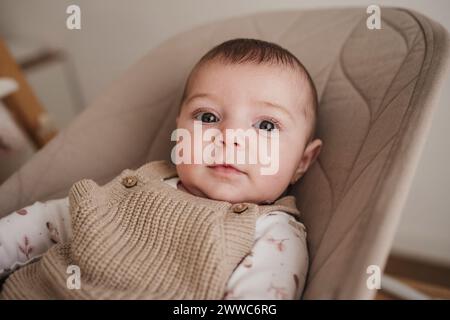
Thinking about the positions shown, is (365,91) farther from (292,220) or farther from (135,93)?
(135,93)

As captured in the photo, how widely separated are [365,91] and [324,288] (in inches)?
16.1

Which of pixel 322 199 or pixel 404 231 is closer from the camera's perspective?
pixel 322 199

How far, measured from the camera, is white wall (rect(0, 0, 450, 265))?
3.91 feet

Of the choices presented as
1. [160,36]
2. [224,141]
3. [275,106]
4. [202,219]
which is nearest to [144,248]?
[202,219]

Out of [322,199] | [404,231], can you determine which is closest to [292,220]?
[322,199]

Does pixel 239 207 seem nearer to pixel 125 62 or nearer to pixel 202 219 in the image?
pixel 202 219

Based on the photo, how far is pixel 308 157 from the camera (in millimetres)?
820

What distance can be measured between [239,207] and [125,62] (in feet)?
3.49

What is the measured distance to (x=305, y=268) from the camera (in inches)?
25.2

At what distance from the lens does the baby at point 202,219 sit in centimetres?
61


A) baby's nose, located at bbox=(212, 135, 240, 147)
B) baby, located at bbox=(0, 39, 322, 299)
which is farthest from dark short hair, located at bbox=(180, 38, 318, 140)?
baby's nose, located at bbox=(212, 135, 240, 147)

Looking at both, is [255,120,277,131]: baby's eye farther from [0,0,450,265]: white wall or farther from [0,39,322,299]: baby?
[0,0,450,265]: white wall
